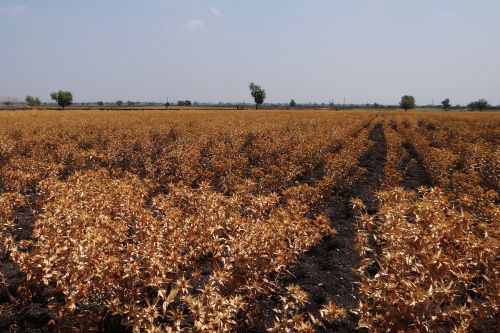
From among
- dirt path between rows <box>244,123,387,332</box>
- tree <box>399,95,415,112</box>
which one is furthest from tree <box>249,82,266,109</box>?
dirt path between rows <box>244,123,387,332</box>

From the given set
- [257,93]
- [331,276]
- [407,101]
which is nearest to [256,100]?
[257,93]

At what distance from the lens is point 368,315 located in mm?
3146

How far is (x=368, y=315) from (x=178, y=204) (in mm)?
3202

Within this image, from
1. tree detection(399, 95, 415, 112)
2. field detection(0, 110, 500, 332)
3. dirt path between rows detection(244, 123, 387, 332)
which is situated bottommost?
dirt path between rows detection(244, 123, 387, 332)

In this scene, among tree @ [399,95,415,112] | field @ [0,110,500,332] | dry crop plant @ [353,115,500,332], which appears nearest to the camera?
dry crop plant @ [353,115,500,332]

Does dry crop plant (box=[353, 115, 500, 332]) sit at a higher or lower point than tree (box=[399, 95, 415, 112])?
lower

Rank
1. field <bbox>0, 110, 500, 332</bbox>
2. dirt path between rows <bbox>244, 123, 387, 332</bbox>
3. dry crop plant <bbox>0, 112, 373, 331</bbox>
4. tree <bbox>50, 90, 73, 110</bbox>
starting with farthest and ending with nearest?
1. tree <bbox>50, 90, 73, 110</bbox>
2. dirt path between rows <bbox>244, 123, 387, 332</bbox>
3. dry crop plant <bbox>0, 112, 373, 331</bbox>
4. field <bbox>0, 110, 500, 332</bbox>

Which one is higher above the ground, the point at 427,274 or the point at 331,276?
the point at 427,274

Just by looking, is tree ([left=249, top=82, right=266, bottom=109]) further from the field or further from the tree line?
the field

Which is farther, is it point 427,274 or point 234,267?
point 234,267

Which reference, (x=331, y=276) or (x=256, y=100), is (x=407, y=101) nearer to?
(x=256, y=100)

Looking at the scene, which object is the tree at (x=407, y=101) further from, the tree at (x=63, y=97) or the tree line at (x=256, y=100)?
the tree at (x=63, y=97)

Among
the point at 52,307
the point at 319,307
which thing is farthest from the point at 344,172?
the point at 52,307

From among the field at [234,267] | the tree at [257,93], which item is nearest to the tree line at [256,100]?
the tree at [257,93]
